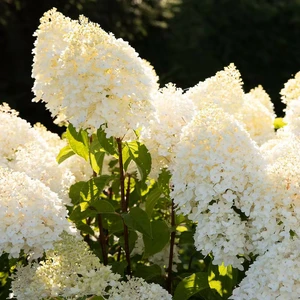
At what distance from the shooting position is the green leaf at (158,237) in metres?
2.02

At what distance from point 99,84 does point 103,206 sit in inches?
16.3

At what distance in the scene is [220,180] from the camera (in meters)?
1.69

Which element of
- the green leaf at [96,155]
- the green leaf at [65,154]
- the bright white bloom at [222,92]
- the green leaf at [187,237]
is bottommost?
the green leaf at [187,237]

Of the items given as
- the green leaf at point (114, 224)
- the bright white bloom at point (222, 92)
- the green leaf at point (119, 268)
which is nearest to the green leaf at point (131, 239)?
the green leaf at point (114, 224)

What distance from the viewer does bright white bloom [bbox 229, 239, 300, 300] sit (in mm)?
1611

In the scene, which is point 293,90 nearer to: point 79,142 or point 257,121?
point 257,121

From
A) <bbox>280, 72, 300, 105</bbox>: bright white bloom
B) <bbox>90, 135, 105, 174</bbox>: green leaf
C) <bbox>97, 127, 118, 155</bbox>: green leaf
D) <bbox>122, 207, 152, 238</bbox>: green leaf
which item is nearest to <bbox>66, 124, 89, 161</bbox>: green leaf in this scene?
<bbox>90, 135, 105, 174</bbox>: green leaf

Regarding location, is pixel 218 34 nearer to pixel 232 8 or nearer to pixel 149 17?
pixel 232 8

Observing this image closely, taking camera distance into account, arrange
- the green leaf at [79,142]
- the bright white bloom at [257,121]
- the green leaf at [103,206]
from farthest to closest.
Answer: the bright white bloom at [257,121] < the green leaf at [79,142] < the green leaf at [103,206]

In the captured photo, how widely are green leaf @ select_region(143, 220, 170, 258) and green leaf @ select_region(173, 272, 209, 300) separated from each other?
0.18m

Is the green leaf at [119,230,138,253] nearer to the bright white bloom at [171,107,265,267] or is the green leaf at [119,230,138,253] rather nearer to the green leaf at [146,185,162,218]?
the green leaf at [146,185,162,218]

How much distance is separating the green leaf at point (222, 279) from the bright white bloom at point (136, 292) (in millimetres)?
155

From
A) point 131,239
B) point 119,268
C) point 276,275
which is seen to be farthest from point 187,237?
point 276,275

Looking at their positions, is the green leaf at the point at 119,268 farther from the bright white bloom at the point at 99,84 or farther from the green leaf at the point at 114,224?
the bright white bloom at the point at 99,84
